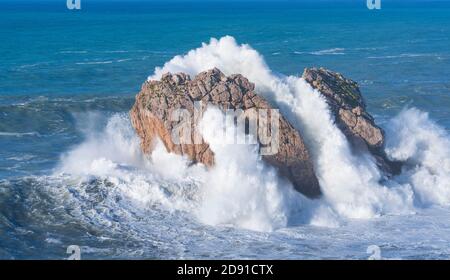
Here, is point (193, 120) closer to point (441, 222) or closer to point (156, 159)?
point (156, 159)

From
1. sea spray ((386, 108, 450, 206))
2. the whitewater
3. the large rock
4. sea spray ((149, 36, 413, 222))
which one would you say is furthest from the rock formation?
sea spray ((386, 108, 450, 206))

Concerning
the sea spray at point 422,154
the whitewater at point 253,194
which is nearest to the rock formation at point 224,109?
the whitewater at point 253,194

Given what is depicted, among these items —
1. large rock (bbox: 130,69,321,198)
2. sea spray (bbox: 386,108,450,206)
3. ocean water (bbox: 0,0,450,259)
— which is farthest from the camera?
sea spray (bbox: 386,108,450,206)

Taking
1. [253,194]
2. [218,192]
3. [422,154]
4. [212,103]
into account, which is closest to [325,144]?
[253,194]

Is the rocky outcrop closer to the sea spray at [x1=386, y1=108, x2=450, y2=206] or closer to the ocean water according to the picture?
the ocean water

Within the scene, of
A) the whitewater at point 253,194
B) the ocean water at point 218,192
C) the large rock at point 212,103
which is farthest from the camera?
the large rock at point 212,103

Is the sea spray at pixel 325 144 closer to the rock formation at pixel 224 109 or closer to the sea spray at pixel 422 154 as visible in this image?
the rock formation at pixel 224 109
